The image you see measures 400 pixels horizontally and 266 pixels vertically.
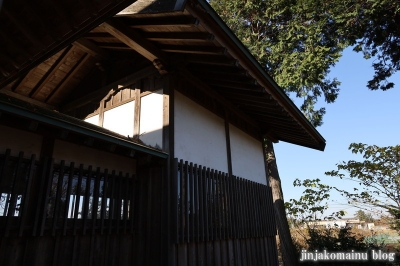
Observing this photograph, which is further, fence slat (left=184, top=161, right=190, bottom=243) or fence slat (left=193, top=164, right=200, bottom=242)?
fence slat (left=193, top=164, right=200, bottom=242)

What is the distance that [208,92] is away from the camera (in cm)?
559

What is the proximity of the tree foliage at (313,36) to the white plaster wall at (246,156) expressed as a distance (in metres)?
3.72

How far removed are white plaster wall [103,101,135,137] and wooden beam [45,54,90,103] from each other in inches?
59.3

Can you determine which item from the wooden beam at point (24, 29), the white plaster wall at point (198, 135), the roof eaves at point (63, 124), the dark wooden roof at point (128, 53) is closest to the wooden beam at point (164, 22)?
the dark wooden roof at point (128, 53)

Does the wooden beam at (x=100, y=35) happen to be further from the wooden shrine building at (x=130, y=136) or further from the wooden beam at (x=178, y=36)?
the wooden beam at (x=178, y=36)

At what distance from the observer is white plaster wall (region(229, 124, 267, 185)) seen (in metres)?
6.38

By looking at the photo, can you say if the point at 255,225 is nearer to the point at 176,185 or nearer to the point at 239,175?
the point at 239,175

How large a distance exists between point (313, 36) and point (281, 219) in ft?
23.3

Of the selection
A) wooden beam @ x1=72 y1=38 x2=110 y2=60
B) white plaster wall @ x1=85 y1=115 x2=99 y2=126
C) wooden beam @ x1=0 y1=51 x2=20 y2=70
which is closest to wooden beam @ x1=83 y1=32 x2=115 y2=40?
wooden beam @ x1=72 y1=38 x2=110 y2=60

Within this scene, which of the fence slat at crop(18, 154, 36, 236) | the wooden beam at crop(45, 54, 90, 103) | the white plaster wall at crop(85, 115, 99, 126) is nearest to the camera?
the fence slat at crop(18, 154, 36, 236)

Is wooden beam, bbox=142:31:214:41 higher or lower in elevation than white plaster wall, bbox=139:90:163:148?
higher

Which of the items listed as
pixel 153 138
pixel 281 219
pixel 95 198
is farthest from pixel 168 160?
pixel 281 219

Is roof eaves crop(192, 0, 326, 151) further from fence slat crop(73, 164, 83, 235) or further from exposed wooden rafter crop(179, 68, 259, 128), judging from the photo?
fence slat crop(73, 164, 83, 235)

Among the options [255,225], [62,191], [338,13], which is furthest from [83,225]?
[338,13]
